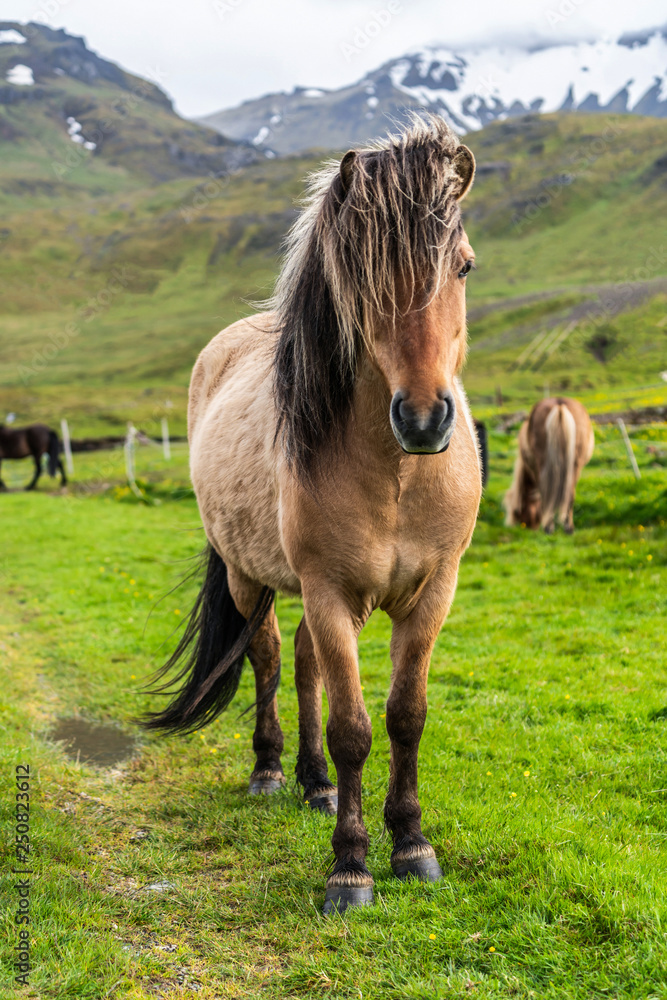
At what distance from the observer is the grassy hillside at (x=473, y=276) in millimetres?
62312

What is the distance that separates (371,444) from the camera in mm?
3096

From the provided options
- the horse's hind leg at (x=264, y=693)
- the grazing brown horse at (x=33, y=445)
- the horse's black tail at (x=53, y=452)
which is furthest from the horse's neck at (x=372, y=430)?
the horse's black tail at (x=53, y=452)

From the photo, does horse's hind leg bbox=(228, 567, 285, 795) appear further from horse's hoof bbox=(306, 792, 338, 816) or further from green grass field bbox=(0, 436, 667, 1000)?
horse's hoof bbox=(306, 792, 338, 816)

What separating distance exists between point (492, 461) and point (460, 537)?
14270 mm

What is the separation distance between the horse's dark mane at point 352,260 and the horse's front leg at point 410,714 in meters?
0.89

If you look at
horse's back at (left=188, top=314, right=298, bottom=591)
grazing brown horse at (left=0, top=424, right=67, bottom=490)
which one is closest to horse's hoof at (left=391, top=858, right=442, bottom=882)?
horse's back at (left=188, top=314, right=298, bottom=591)

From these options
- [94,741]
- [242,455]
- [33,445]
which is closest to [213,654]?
[94,741]

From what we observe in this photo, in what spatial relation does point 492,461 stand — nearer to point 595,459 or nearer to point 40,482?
point 595,459

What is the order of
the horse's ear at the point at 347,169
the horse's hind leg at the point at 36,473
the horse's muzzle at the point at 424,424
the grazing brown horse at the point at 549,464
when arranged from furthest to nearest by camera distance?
the horse's hind leg at the point at 36,473, the grazing brown horse at the point at 549,464, the horse's ear at the point at 347,169, the horse's muzzle at the point at 424,424

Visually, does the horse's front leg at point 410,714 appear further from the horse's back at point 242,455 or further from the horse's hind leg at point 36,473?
the horse's hind leg at point 36,473

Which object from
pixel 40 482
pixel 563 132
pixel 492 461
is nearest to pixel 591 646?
pixel 492 461

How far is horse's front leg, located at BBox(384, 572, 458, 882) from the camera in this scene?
3.31 m

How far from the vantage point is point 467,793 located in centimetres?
404

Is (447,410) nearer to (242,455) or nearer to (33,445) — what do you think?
(242,455)
